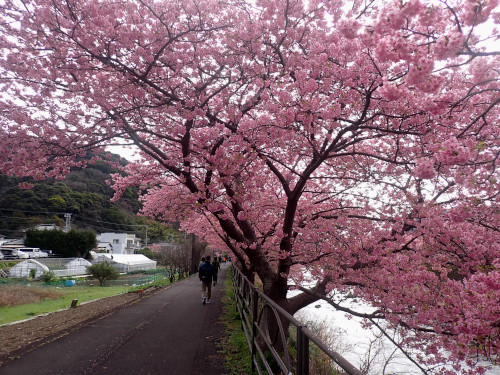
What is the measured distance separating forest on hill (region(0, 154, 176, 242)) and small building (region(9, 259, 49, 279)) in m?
17.2

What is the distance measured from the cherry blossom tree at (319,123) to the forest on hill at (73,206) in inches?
1465

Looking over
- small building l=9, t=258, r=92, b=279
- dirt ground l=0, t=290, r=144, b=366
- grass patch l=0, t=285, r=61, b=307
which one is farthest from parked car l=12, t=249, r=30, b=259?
dirt ground l=0, t=290, r=144, b=366

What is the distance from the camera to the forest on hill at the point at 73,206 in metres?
50.1

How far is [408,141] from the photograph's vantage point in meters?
6.33

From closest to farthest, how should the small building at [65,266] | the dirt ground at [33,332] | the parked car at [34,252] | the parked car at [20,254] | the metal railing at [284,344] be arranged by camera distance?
the metal railing at [284,344], the dirt ground at [33,332], the small building at [65,266], the parked car at [20,254], the parked car at [34,252]

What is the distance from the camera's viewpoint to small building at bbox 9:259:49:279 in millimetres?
24773

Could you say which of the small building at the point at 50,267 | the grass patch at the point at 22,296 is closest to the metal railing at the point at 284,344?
the grass patch at the point at 22,296

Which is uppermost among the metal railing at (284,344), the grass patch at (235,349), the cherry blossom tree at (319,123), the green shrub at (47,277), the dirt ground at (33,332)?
the cherry blossom tree at (319,123)

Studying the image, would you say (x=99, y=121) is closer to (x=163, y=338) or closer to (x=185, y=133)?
(x=185, y=133)

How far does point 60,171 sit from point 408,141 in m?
7.76

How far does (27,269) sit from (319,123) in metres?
27.7

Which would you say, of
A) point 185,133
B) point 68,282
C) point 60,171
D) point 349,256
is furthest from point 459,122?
point 68,282

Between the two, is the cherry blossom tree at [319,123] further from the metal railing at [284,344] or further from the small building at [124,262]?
the small building at [124,262]

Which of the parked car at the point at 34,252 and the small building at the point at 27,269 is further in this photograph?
the parked car at the point at 34,252
